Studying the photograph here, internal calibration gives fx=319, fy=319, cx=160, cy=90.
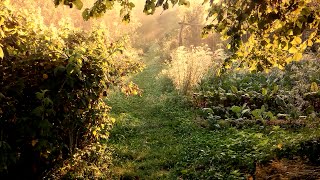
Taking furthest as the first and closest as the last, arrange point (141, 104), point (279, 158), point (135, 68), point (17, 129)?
point (141, 104) → point (135, 68) → point (279, 158) → point (17, 129)

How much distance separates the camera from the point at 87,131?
15.4 ft

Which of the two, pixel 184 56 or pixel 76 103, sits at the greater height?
pixel 184 56

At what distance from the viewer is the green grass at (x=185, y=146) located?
5387 millimetres

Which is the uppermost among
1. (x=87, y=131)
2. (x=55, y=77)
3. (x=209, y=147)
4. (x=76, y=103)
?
(x=55, y=77)

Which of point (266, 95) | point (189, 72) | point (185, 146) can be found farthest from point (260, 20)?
point (189, 72)

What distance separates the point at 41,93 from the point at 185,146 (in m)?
4.12

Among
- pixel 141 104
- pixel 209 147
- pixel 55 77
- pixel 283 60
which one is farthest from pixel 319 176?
pixel 141 104

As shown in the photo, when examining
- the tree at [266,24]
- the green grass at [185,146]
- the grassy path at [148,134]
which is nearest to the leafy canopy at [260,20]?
the tree at [266,24]

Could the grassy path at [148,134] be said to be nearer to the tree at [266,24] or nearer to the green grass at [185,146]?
the green grass at [185,146]

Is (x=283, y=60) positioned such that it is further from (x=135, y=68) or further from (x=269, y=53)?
(x=135, y=68)

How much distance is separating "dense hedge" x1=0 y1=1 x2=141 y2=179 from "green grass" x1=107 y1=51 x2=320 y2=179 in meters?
1.60

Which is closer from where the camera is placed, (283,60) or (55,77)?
(55,77)

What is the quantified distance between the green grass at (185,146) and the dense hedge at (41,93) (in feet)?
5.26

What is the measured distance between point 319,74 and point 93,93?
9.23 meters
